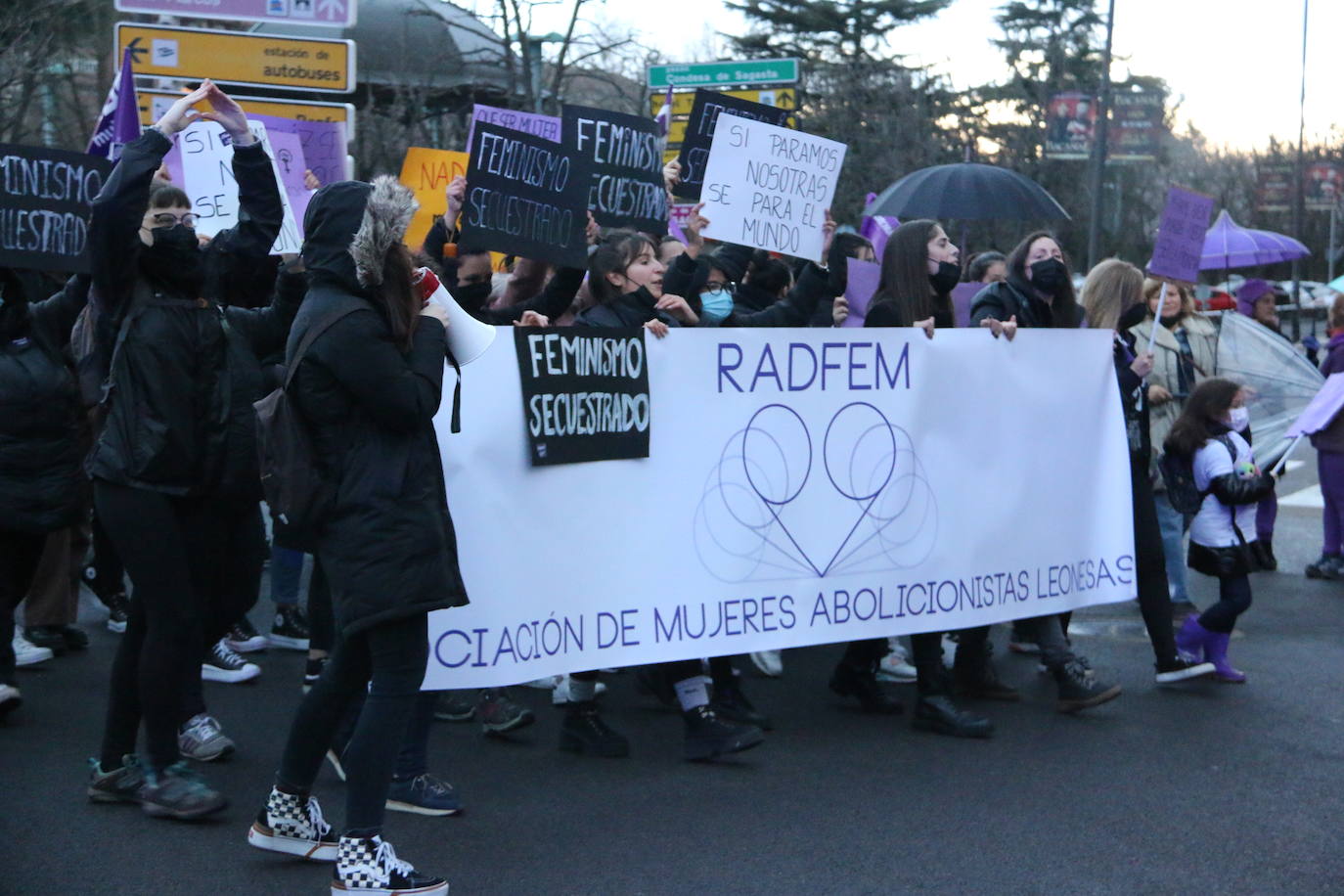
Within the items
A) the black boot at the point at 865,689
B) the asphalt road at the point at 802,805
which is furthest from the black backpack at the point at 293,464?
the black boot at the point at 865,689

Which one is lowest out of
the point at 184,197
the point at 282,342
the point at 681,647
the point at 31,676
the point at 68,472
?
the point at 31,676

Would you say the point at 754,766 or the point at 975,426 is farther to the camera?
the point at 975,426

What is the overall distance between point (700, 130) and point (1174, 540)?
3.21 metres

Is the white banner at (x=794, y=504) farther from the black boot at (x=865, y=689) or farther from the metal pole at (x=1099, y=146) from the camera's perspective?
the metal pole at (x=1099, y=146)

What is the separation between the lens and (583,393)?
524 centimetres

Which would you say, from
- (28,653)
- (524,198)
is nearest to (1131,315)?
(524,198)

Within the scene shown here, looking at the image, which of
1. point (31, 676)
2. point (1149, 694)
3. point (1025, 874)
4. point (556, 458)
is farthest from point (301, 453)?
point (1149, 694)

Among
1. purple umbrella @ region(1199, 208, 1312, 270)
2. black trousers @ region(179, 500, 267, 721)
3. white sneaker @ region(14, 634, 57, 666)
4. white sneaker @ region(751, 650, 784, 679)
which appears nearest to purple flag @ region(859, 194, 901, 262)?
white sneaker @ region(751, 650, 784, 679)

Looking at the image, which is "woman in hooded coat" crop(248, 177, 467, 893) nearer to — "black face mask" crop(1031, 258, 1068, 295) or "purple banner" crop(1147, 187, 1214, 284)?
"black face mask" crop(1031, 258, 1068, 295)

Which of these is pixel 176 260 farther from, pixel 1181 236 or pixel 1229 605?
pixel 1181 236

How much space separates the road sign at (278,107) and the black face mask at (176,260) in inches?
228

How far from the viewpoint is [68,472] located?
19.1ft

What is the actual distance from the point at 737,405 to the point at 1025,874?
197 cm

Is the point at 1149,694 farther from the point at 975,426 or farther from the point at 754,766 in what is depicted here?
the point at 754,766
